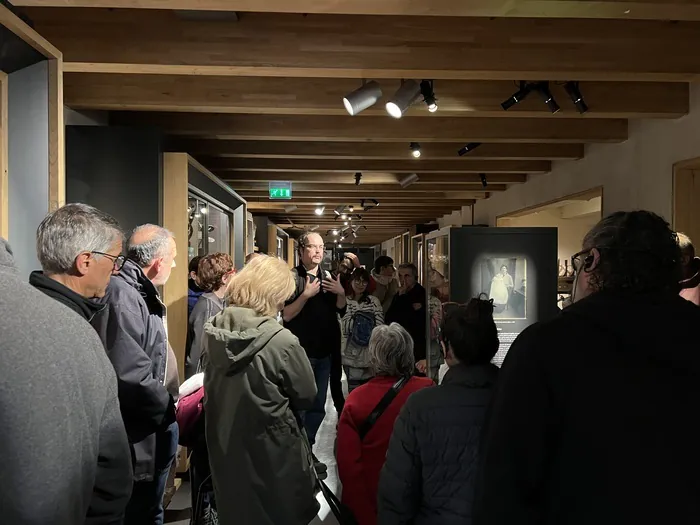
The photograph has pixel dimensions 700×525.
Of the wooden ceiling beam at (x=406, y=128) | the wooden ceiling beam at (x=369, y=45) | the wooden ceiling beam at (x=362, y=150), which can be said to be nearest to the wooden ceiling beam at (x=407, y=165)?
the wooden ceiling beam at (x=362, y=150)

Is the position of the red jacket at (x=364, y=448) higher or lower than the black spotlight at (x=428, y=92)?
lower

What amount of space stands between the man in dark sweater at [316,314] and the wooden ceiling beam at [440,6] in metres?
1.74

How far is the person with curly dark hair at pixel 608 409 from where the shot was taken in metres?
1.01

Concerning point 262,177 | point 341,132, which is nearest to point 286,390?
point 341,132

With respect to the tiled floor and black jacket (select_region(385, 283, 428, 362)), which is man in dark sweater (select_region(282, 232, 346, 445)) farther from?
black jacket (select_region(385, 283, 428, 362))

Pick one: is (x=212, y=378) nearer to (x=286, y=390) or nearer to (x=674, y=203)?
(x=286, y=390)

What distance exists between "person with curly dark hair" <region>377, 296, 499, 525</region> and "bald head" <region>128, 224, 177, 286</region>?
1.36m

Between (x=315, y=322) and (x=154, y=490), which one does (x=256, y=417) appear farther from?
(x=315, y=322)

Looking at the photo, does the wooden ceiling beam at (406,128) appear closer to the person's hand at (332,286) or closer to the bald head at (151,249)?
the person's hand at (332,286)

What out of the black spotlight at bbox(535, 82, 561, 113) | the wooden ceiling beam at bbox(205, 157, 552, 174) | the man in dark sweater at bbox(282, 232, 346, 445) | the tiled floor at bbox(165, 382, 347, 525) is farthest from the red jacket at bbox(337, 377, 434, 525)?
the wooden ceiling beam at bbox(205, 157, 552, 174)

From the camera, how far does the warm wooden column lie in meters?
3.68

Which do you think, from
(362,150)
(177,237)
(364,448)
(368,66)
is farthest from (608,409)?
(362,150)

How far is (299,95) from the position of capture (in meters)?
3.60

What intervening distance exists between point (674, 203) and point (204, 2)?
3.18 metres
